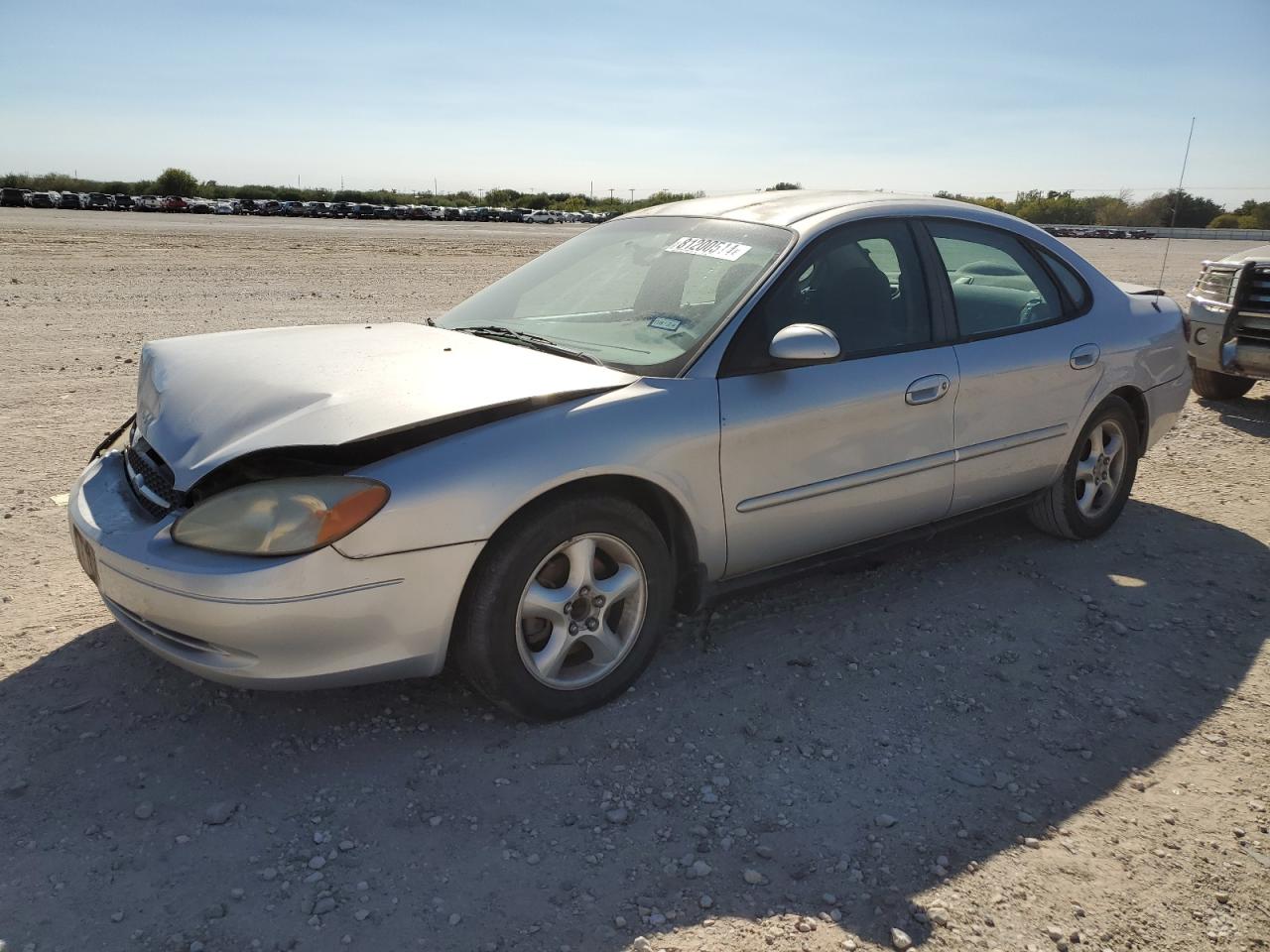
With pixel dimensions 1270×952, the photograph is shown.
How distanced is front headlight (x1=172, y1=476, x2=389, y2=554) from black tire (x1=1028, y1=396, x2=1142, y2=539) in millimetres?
3370

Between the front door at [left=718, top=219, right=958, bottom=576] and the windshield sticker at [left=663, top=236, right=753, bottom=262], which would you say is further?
the windshield sticker at [left=663, top=236, right=753, bottom=262]

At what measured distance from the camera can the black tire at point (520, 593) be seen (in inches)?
117

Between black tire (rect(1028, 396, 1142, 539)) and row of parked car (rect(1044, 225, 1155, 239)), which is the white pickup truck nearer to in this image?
black tire (rect(1028, 396, 1142, 539))

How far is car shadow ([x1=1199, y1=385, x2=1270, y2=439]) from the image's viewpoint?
7.54m

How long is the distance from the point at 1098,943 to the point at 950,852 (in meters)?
0.41

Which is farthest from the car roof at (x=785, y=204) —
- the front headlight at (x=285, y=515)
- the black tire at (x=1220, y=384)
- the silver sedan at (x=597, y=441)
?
the black tire at (x=1220, y=384)

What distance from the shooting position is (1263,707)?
3.52 m

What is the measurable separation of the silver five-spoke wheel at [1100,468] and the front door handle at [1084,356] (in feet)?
1.23

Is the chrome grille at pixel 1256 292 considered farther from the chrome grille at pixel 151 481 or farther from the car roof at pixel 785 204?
the chrome grille at pixel 151 481

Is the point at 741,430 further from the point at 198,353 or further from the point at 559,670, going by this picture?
the point at 198,353

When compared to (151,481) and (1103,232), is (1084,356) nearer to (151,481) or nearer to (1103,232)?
(151,481)

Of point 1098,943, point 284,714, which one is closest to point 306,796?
point 284,714

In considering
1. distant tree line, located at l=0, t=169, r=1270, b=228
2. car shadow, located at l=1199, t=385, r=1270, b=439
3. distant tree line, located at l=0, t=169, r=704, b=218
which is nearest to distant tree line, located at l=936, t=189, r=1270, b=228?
distant tree line, located at l=0, t=169, r=1270, b=228

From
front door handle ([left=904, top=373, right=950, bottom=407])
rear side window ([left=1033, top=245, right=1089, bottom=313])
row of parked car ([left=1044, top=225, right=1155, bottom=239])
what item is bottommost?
row of parked car ([left=1044, top=225, right=1155, bottom=239])
